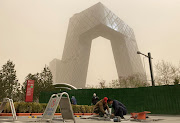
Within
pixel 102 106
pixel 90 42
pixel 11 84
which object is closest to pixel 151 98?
pixel 102 106

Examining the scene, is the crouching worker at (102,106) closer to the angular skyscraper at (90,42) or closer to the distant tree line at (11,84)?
the distant tree line at (11,84)

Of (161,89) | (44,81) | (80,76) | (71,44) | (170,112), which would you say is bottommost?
(170,112)

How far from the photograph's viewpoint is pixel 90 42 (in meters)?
101

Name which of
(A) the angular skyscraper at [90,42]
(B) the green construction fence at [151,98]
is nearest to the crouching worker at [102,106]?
(B) the green construction fence at [151,98]

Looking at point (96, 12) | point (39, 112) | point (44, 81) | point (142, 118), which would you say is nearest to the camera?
point (142, 118)

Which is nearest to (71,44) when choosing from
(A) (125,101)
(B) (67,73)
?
(B) (67,73)

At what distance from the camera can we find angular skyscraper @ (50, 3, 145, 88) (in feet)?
301

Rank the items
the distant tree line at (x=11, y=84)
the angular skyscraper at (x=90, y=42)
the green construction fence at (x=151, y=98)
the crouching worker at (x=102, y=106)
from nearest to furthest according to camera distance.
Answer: the crouching worker at (x=102, y=106) → the green construction fence at (x=151, y=98) → the distant tree line at (x=11, y=84) → the angular skyscraper at (x=90, y=42)

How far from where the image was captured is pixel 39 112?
1118 centimetres

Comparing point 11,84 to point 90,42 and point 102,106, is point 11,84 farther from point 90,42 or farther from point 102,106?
point 90,42

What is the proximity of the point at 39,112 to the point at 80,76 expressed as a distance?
268 feet

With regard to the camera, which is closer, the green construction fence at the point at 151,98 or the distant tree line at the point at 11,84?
the green construction fence at the point at 151,98

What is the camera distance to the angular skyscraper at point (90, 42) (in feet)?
301

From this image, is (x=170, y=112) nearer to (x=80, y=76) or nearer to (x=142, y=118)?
(x=142, y=118)
